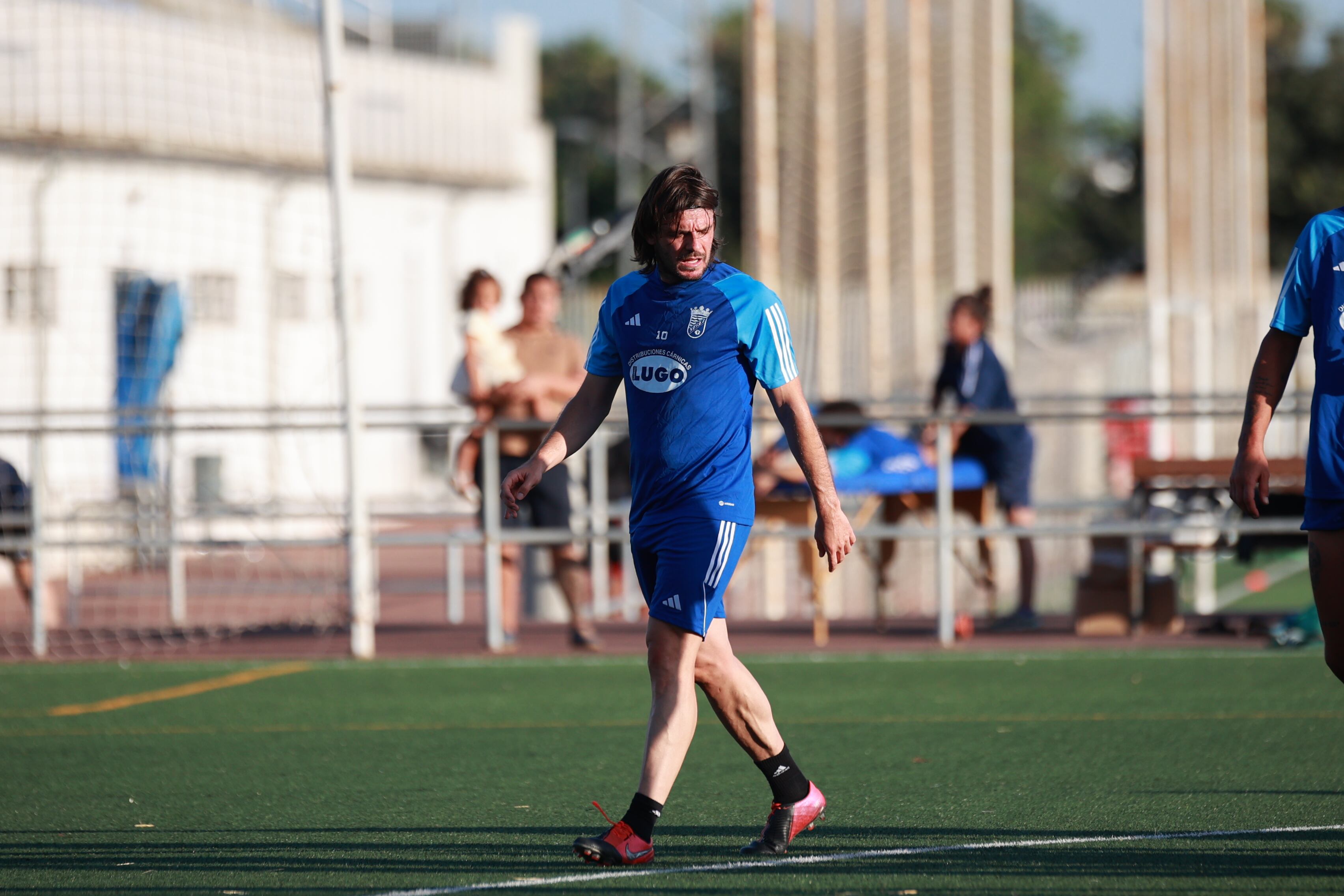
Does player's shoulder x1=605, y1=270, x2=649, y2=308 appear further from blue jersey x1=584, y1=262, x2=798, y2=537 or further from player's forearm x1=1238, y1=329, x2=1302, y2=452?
player's forearm x1=1238, y1=329, x2=1302, y2=452

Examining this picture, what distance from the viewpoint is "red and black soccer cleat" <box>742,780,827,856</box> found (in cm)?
512

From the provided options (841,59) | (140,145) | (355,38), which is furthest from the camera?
(355,38)

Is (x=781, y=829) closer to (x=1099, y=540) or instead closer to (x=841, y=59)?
(x=1099, y=540)

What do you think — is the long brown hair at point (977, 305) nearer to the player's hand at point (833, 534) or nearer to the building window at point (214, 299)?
the building window at point (214, 299)

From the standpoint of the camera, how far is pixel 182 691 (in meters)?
9.49

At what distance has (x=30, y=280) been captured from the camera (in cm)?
1320

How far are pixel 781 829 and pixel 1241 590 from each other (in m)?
13.0

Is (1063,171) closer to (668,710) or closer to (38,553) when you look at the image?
(38,553)


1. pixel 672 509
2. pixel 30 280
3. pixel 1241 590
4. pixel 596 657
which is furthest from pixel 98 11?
pixel 672 509

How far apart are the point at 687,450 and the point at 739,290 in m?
0.45

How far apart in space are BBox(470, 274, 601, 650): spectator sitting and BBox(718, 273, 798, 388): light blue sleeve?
541 cm

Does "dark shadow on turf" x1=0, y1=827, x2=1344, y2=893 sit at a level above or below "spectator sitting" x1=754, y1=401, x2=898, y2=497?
below

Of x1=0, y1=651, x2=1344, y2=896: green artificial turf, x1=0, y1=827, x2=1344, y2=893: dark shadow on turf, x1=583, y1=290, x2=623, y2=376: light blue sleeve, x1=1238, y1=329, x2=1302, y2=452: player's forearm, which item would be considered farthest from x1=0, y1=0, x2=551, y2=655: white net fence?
x1=1238, y1=329, x2=1302, y2=452: player's forearm

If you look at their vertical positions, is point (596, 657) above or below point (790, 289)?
below
